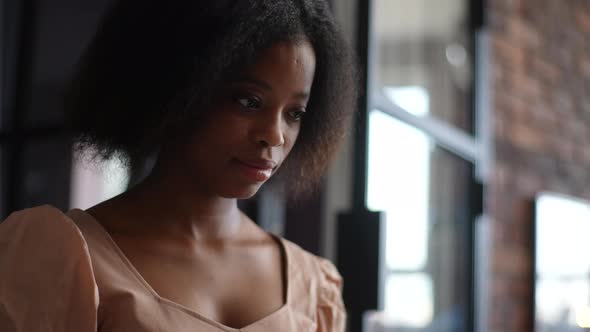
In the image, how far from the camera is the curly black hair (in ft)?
2.42

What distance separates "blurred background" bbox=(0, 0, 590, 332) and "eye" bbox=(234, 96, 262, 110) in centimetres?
19

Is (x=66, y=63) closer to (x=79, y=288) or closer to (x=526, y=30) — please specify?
(x=79, y=288)

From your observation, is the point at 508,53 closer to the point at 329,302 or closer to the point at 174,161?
the point at 329,302

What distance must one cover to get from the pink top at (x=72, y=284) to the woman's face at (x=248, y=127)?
13cm

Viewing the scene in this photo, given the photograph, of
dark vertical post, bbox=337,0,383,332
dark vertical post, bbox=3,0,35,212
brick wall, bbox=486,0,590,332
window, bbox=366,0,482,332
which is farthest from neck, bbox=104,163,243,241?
brick wall, bbox=486,0,590,332

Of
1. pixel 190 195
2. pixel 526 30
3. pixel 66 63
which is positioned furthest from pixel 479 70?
pixel 190 195

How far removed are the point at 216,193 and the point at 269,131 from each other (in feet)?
0.29

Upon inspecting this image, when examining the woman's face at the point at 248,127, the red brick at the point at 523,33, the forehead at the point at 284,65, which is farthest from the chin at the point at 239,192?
the red brick at the point at 523,33

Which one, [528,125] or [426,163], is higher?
[528,125]

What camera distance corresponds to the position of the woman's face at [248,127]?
749 millimetres

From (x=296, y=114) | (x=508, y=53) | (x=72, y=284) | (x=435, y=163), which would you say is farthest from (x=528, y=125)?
(x=72, y=284)

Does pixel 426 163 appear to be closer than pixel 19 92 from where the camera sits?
No

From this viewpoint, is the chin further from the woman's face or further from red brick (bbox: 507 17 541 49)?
red brick (bbox: 507 17 541 49)

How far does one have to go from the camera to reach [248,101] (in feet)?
2.47
